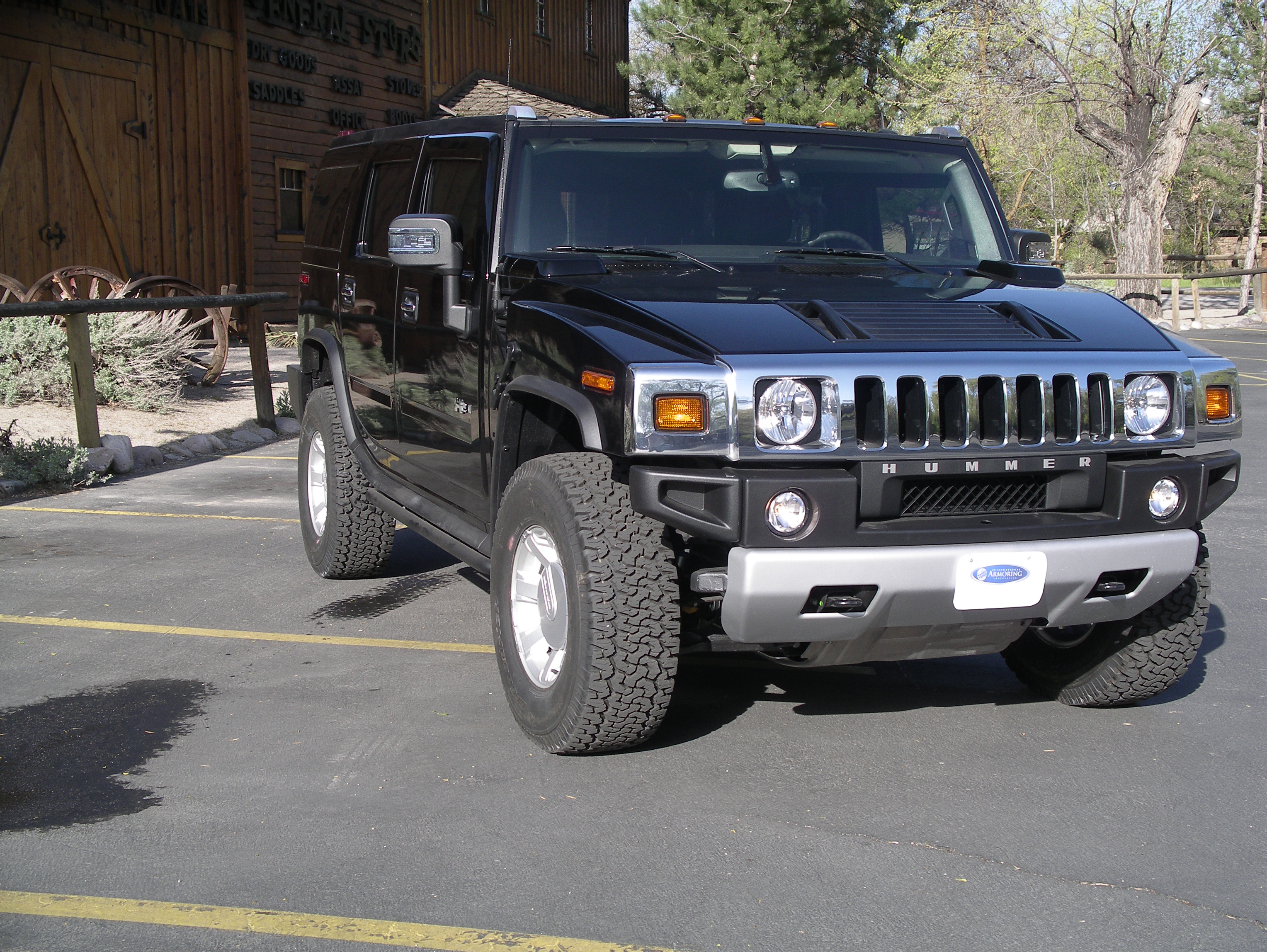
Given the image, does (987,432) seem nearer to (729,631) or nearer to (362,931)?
(729,631)

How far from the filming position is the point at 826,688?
4777 millimetres

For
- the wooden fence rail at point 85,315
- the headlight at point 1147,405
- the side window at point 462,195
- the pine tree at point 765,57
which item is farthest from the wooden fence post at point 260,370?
the pine tree at point 765,57

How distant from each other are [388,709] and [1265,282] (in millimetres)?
28721

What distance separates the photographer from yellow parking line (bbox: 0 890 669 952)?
9.52 ft

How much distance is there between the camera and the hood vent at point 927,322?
367cm

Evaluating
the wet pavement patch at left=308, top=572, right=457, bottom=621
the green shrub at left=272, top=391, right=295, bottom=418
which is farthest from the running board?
the green shrub at left=272, top=391, right=295, bottom=418

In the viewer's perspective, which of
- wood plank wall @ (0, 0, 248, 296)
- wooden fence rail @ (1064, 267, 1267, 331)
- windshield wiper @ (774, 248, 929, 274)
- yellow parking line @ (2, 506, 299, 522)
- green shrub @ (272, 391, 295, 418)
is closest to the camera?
windshield wiper @ (774, 248, 929, 274)

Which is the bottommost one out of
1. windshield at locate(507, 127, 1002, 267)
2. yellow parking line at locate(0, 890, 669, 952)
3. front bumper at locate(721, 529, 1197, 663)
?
yellow parking line at locate(0, 890, 669, 952)

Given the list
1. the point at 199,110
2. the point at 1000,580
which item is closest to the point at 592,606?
the point at 1000,580

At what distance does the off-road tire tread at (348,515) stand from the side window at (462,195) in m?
1.35

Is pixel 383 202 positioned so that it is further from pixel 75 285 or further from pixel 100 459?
pixel 75 285

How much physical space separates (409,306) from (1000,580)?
2.74 m

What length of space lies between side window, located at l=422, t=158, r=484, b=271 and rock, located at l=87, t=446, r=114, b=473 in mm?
5097

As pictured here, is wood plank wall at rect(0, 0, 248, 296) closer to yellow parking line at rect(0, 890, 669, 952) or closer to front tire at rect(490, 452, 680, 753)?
front tire at rect(490, 452, 680, 753)
